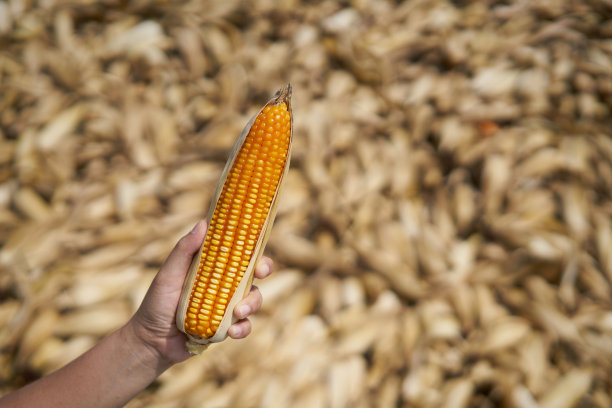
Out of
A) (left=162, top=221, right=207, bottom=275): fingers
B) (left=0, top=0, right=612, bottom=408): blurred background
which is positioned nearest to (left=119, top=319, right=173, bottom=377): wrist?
(left=162, top=221, right=207, bottom=275): fingers

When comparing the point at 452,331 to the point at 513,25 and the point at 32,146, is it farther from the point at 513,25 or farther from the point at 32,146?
the point at 32,146

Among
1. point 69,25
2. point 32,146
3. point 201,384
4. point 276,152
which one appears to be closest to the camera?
point 276,152

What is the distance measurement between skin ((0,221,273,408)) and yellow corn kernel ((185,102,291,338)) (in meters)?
0.03

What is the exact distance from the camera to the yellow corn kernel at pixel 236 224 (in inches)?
32.8

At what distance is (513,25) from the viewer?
150cm

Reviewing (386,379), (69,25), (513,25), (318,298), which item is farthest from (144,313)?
(513,25)

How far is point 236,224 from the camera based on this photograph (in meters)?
0.85

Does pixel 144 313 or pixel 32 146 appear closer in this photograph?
pixel 144 313

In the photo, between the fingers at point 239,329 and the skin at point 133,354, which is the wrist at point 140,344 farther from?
the fingers at point 239,329

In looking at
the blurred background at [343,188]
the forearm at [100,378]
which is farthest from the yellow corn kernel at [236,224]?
the blurred background at [343,188]

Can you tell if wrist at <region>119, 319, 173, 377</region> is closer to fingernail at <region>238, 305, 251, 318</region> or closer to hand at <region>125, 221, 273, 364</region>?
hand at <region>125, 221, 273, 364</region>

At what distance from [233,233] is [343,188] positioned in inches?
20.0

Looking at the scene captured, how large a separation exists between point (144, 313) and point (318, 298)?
432 mm

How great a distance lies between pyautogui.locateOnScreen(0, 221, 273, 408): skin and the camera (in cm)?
86
